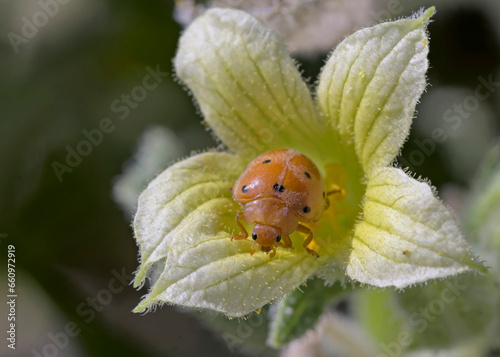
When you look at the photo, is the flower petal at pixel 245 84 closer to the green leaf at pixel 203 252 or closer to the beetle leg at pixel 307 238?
the green leaf at pixel 203 252

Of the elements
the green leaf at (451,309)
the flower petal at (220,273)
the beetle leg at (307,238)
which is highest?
the flower petal at (220,273)

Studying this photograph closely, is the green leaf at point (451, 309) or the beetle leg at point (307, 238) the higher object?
the beetle leg at point (307, 238)

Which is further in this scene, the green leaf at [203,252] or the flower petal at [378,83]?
the flower petal at [378,83]

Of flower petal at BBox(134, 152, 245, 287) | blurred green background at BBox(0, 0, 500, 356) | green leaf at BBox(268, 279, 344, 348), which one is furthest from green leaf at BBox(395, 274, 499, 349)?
blurred green background at BBox(0, 0, 500, 356)

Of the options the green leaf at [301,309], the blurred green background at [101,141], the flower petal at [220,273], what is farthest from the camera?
the blurred green background at [101,141]

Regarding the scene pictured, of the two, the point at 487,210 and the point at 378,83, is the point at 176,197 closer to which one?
the point at 378,83

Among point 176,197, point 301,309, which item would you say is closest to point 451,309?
point 301,309

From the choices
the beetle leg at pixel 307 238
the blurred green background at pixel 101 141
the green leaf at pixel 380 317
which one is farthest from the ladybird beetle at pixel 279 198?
the blurred green background at pixel 101 141

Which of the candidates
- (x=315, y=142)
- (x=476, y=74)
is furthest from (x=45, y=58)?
(x=476, y=74)
